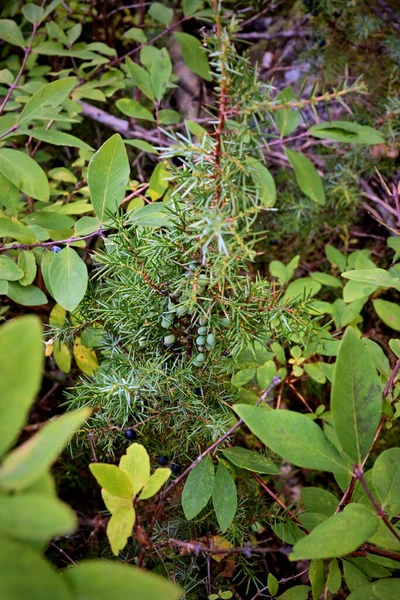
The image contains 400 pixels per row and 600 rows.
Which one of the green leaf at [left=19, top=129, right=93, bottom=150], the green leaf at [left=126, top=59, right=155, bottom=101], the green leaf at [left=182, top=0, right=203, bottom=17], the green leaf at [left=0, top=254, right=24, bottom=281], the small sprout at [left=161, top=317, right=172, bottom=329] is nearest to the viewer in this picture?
the small sprout at [left=161, top=317, right=172, bottom=329]

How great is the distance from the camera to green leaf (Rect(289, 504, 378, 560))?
23.0 inches

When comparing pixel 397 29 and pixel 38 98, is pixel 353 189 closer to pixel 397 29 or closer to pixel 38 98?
pixel 397 29

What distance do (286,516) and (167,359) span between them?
1.38 feet

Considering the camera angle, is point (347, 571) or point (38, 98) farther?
point (38, 98)

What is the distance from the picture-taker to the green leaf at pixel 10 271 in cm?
102

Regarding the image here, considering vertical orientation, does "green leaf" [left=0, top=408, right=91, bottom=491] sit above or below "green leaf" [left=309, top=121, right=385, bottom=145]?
above

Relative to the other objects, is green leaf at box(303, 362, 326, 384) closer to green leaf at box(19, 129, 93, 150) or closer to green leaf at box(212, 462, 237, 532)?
green leaf at box(212, 462, 237, 532)

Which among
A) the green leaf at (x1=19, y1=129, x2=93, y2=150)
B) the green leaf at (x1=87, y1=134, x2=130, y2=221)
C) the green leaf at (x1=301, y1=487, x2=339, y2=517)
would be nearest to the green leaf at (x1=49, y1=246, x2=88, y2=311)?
the green leaf at (x1=87, y1=134, x2=130, y2=221)

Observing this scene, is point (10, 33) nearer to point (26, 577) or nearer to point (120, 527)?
point (120, 527)

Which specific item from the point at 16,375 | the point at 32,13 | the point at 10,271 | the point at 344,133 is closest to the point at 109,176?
the point at 10,271

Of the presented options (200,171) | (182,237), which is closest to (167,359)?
(182,237)

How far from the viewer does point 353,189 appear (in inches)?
68.4

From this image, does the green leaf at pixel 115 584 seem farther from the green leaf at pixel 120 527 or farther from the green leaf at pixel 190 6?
the green leaf at pixel 190 6

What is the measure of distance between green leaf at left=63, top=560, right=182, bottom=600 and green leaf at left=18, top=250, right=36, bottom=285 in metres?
0.74
